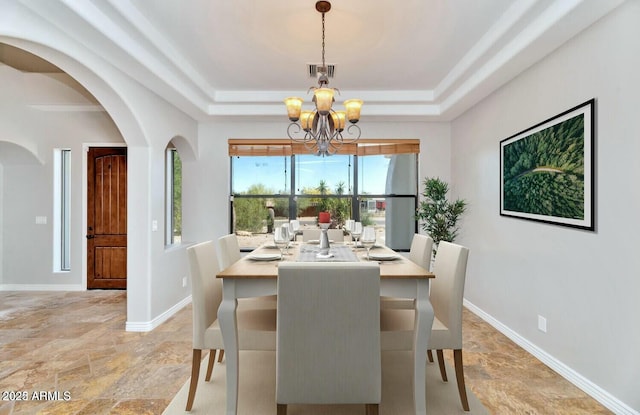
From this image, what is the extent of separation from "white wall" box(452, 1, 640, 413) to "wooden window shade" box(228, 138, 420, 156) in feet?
5.13

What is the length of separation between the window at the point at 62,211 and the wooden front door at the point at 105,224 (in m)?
0.43

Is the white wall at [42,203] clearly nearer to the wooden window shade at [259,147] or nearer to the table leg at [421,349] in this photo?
the wooden window shade at [259,147]

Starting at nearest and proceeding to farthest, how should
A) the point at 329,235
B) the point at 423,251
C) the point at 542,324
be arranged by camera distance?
the point at 542,324 → the point at 423,251 → the point at 329,235

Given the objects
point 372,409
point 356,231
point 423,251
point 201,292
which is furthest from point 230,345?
point 423,251

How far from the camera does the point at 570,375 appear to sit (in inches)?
99.8

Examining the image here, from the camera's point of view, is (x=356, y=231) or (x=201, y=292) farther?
(x=356, y=231)

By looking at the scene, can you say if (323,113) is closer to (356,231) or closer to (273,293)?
(356,231)

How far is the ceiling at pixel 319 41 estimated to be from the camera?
2.44 metres

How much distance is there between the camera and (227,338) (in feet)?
6.52

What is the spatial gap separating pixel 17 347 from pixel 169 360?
148cm

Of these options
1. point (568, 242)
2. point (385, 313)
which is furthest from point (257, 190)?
point (568, 242)

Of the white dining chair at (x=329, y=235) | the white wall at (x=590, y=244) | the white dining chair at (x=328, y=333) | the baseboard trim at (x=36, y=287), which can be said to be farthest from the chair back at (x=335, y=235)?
the baseboard trim at (x=36, y=287)

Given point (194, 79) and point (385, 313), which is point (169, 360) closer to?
point (385, 313)

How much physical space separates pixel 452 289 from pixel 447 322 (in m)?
0.20
